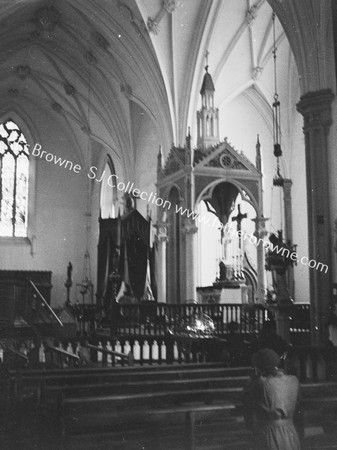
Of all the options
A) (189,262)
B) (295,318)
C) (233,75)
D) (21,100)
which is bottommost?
(295,318)

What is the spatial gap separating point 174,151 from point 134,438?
13.3 m

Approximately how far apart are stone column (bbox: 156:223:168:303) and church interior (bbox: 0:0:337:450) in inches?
3.0

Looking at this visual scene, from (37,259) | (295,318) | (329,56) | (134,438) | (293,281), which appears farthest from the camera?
(37,259)

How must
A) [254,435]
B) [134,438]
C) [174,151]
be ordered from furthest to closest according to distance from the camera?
[174,151]
[134,438]
[254,435]

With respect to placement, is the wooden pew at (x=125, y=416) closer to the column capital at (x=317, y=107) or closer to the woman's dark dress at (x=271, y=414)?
the woman's dark dress at (x=271, y=414)

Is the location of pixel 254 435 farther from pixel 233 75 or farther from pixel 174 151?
pixel 233 75

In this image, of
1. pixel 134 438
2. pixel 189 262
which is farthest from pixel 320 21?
pixel 134 438

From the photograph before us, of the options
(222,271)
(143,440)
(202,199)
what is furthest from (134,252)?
(143,440)

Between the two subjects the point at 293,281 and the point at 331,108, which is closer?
the point at 331,108

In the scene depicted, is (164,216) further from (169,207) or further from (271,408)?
(271,408)

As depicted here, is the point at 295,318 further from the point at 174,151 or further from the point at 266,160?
the point at 266,160

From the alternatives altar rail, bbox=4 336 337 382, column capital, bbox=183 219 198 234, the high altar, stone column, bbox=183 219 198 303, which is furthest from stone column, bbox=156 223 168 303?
altar rail, bbox=4 336 337 382

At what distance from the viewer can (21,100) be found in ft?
99.5

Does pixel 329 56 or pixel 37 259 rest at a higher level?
pixel 329 56
